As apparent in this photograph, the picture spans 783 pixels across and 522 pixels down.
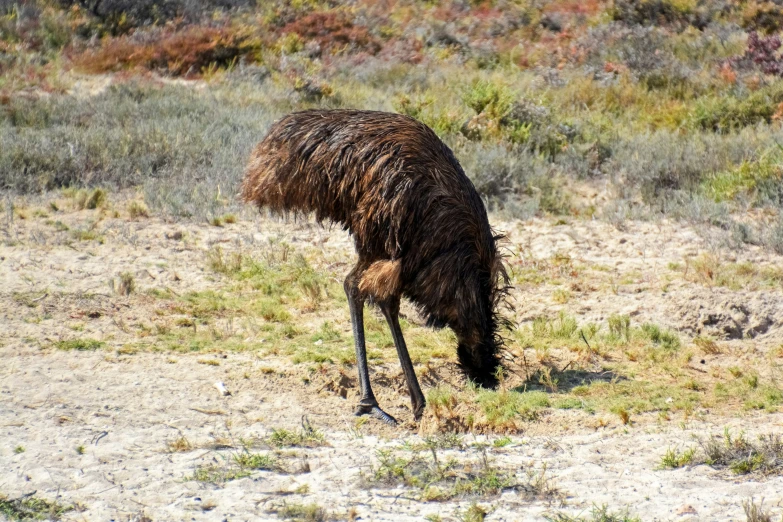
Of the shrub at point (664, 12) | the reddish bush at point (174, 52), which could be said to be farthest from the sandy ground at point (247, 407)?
the shrub at point (664, 12)

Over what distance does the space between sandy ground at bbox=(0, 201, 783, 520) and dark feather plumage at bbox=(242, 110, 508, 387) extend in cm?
80

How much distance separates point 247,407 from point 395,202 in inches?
60.0

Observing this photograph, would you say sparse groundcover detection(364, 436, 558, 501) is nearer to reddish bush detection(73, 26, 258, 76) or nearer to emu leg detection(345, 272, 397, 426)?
emu leg detection(345, 272, 397, 426)

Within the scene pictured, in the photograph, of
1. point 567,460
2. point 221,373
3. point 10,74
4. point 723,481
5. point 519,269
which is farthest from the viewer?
point 10,74

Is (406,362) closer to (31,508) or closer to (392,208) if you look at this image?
(392,208)

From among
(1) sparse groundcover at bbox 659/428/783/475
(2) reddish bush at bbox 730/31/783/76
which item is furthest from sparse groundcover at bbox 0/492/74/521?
(2) reddish bush at bbox 730/31/783/76

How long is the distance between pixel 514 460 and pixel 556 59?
11489 millimetres

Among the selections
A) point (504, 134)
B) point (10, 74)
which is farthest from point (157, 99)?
point (504, 134)

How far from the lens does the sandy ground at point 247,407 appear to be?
438 centimetres

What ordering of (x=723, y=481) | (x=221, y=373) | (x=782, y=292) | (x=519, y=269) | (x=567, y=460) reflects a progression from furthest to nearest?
(x=519, y=269) → (x=782, y=292) → (x=221, y=373) → (x=567, y=460) → (x=723, y=481)

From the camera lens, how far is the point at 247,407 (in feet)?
18.9

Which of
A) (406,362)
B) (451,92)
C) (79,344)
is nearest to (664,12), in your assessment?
(451,92)

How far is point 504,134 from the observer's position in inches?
446

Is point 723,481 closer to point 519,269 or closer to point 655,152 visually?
point 519,269
